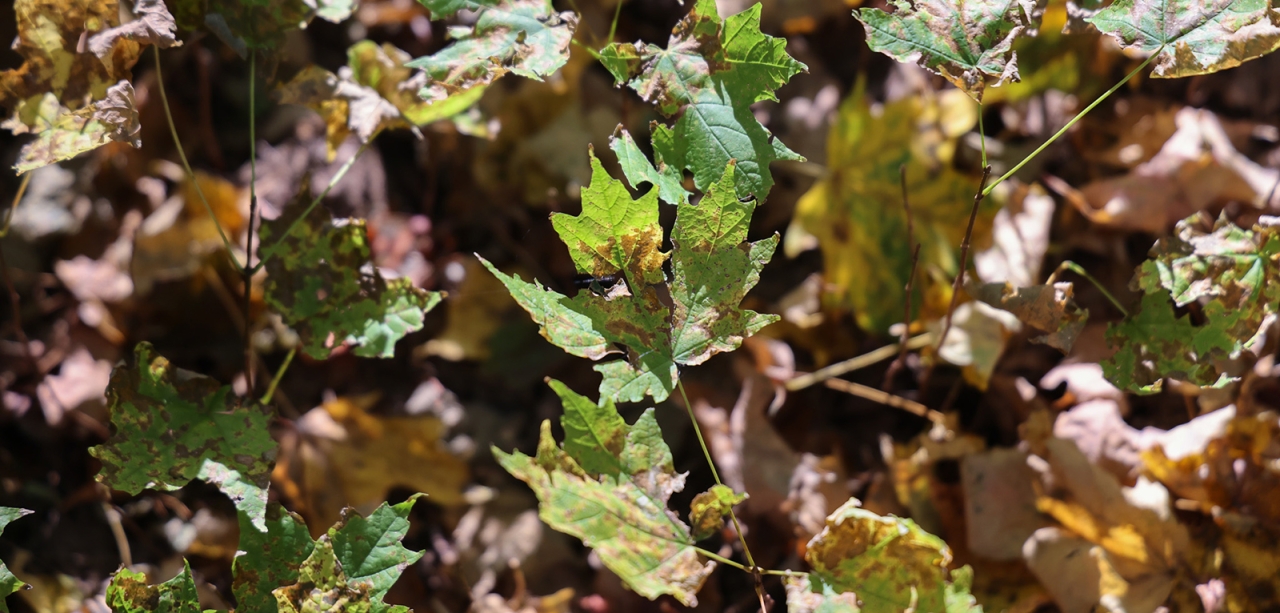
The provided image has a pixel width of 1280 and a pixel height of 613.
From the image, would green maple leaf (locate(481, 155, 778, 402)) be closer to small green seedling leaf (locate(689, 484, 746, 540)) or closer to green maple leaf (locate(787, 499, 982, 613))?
small green seedling leaf (locate(689, 484, 746, 540))

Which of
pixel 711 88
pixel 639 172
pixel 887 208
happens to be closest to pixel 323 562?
pixel 639 172

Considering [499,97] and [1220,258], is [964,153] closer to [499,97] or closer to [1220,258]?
[1220,258]

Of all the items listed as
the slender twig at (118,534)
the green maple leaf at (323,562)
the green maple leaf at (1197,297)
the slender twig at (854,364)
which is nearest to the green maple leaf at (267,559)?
the green maple leaf at (323,562)

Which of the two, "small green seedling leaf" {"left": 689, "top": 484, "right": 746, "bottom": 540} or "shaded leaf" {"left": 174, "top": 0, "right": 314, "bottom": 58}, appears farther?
"shaded leaf" {"left": 174, "top": 0, "right": 314, "bottom": 58}

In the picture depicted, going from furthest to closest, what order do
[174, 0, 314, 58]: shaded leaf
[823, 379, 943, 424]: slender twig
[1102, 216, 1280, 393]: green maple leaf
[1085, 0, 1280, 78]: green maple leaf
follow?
1. [823, 379, 943, 424]: slender twig
2. [174, 0, 314, 58]: shaded leaf
3. [1102, 216, 1280, 393]: green maple leaf
4. [1085, 0, 1280, 78]: green maple leaf

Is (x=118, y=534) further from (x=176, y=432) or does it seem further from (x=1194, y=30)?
(x=1194, y=30)

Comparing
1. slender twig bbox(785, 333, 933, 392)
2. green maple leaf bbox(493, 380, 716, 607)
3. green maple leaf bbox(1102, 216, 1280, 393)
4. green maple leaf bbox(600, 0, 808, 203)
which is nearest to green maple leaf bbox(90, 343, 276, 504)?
green maple leaf bbox(493, 380, 716, 607)

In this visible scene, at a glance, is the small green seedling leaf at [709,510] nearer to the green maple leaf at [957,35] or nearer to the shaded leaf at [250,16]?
the green maple leaf at [957,35]
